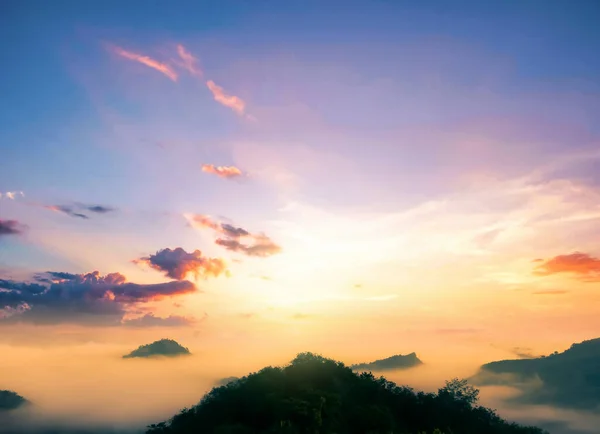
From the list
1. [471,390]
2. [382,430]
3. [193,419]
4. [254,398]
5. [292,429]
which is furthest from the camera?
[471,390]

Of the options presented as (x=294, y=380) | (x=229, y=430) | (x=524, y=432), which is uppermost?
(x=294, y=380)

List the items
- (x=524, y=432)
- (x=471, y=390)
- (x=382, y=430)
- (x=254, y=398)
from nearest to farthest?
(x=382, y=430) → (x=254, y=398) → (x=524, y=432) → (x=471, y=390)

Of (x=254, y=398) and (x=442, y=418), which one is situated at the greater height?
(x=254, y=398)

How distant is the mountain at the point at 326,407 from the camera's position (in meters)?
79.4

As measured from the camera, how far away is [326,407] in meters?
82.5

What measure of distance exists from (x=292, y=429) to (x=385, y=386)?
43.0m

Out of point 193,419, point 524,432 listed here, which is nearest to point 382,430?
point 193,419

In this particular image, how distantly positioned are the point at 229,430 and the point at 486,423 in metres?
64.6

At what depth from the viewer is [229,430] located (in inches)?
2894

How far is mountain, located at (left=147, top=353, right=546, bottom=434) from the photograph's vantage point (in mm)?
79375

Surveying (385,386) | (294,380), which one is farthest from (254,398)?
(385,386)

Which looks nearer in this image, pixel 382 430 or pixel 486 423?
pixel 382 430

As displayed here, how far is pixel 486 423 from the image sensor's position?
106 meters

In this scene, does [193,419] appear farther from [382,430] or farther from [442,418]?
[442,418]
